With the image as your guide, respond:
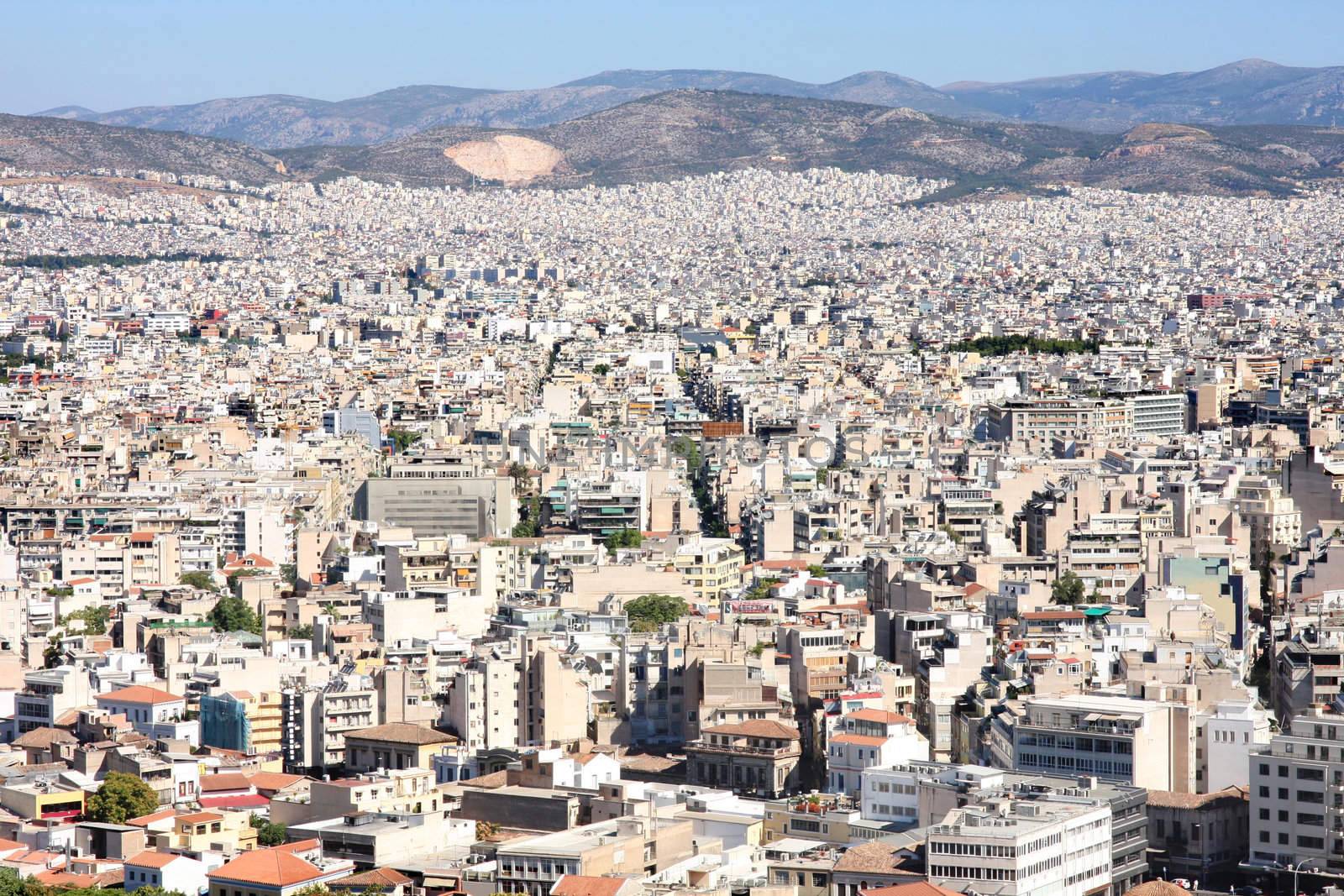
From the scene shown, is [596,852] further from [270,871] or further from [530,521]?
[530,521]

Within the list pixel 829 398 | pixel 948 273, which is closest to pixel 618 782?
pixel 829 398

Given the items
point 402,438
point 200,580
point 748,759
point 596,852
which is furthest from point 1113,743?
point 402,438

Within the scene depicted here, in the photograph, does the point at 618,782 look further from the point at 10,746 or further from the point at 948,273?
the point at 948,273

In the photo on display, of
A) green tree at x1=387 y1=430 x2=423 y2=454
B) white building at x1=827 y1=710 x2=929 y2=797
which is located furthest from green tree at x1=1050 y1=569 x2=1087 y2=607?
green tree at x1=387 y1=430 x2=423 y2=454

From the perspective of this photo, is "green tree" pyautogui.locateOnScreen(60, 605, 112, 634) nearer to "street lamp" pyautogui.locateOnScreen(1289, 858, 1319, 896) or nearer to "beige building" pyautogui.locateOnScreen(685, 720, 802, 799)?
"beige building" pyautogui.locateOnScreen(685, 720, 802, 799)

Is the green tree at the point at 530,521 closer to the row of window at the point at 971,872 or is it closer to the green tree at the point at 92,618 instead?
the green tree at the point at 92,618
